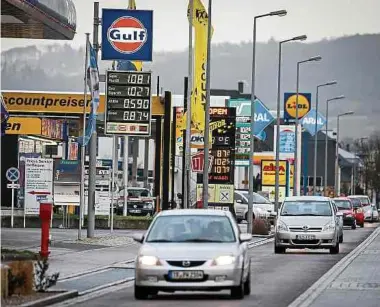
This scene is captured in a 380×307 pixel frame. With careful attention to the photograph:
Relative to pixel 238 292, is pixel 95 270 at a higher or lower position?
lower

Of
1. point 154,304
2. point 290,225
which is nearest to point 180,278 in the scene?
point 154,304

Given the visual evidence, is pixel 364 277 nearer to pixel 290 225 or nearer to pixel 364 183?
pixel 290 225

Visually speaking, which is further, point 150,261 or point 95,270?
point 95,270

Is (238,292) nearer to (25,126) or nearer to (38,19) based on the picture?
(38,19)

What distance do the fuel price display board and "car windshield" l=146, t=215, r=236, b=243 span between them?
71.2 ft

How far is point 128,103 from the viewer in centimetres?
4500

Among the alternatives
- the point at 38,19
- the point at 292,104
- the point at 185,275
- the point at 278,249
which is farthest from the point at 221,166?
the point at 292,104

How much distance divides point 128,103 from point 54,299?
2445 cm

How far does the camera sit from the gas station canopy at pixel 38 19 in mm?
33194

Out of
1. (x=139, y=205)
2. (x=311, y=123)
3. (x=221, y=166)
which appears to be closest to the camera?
(x=221, y=166)

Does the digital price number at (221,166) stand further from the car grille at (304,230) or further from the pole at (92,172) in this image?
the car grille at (304,230)

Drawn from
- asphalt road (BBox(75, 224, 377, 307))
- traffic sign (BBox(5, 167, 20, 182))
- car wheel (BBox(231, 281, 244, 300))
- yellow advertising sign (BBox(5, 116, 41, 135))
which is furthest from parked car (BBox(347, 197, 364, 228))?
car wheel (BBox(231, 281, 244, 300))

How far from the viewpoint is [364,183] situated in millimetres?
190750

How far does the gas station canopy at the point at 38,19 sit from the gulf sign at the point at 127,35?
2.20 metres
